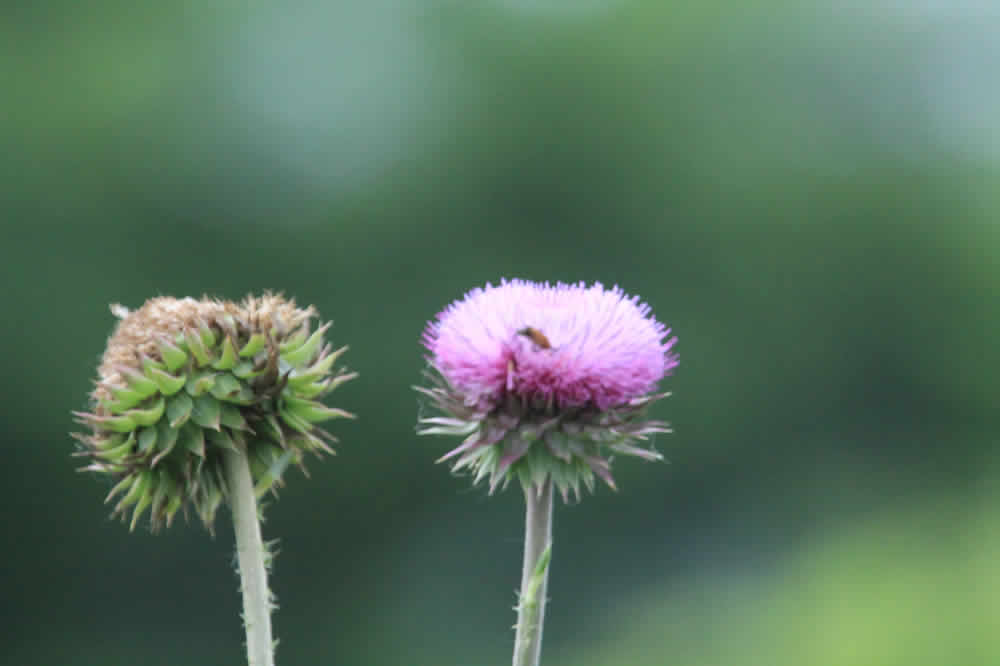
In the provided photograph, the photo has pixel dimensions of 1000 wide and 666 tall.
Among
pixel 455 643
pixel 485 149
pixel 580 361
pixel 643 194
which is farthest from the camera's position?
pixel 643 194

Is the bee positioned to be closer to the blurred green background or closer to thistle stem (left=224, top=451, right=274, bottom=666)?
thistle stem (left=224, top=451, right=274, bottom=666)

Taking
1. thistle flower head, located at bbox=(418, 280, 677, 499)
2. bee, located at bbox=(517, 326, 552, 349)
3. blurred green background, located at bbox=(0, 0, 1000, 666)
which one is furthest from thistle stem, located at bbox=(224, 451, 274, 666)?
blurred green background, located at bbox=(0, 0, 1000, 666)

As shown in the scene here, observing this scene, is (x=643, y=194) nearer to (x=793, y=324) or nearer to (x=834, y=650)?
(x=793, y=324)

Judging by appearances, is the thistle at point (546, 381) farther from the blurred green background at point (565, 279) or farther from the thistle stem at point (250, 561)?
the blurred green background at point (565, 279)

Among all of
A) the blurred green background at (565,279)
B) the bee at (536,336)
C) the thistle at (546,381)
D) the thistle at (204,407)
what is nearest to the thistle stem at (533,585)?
the thistle at (546,381)

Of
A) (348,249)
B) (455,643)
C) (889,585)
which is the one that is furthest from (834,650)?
(348,249)
